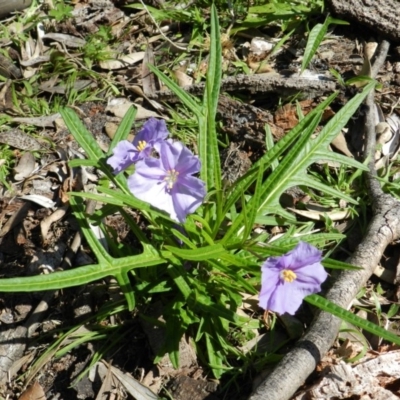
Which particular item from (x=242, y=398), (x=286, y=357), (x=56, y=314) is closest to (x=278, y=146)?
(x=286, y=357)

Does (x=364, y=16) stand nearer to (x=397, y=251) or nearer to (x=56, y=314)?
(x=397, y=251)

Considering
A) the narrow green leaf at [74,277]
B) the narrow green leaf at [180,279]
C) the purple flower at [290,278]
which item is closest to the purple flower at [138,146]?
the narrow green leaf at [74,277]

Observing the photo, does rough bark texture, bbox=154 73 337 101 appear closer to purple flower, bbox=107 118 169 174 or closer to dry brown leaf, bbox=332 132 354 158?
dry brown leaf, bbox=332 132 354 158

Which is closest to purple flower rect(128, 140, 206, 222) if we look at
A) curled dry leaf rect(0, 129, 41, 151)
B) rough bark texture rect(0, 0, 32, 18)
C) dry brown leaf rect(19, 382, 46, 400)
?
dry brown leaf rect(19, 382, 46, 400)

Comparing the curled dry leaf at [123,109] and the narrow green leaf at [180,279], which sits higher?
the narrow green leaf at [180,279]

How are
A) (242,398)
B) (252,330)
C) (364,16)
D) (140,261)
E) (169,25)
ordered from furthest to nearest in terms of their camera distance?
(169,25)
(364,16)
(252,330)
(242,398)
(140,261)

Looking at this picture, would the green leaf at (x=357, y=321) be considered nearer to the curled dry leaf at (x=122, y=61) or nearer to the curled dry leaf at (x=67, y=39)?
the curled dry leaf at (x=122, y=61)
